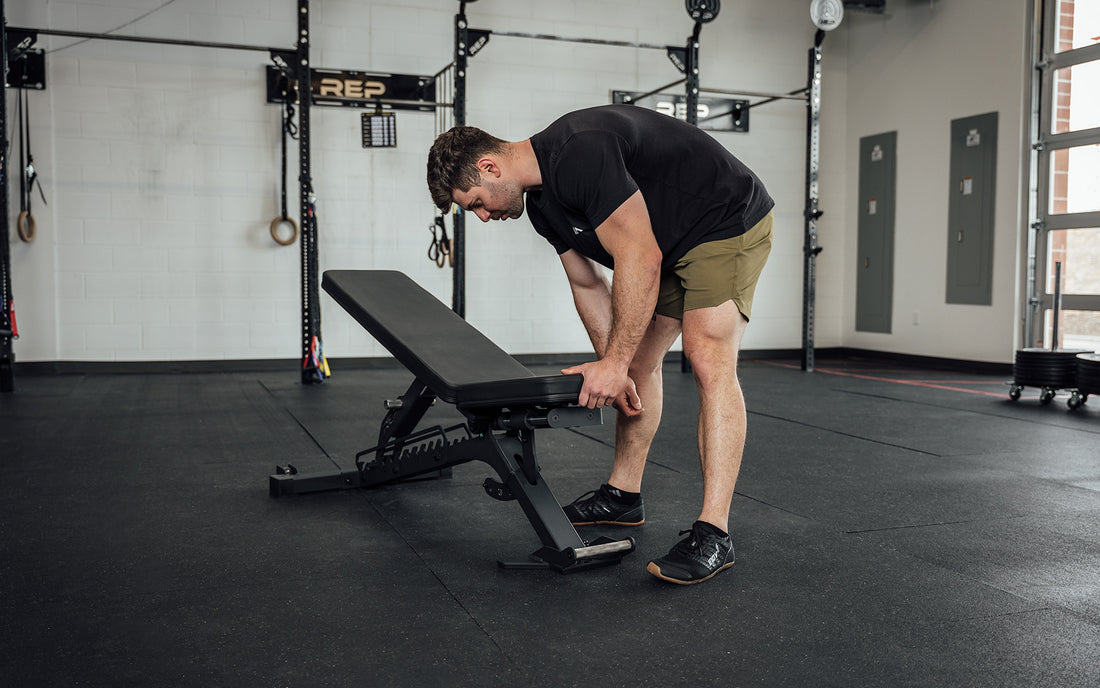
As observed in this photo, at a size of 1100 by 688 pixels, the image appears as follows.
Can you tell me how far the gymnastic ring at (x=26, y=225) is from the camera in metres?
5.54

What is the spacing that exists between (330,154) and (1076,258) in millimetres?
5305

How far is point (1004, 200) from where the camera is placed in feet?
20.3

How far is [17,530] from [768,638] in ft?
6.10

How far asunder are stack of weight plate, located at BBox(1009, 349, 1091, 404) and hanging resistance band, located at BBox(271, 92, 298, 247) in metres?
4.77

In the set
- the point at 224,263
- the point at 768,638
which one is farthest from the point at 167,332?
the point at 768,638

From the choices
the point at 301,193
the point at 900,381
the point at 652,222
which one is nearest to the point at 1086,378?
the point at 900,381

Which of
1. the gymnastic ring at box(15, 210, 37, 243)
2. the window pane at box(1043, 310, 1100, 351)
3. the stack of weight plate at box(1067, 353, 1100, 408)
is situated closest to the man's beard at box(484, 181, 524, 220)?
the stack of weight plate at box(1067, 353, 1100, 408)

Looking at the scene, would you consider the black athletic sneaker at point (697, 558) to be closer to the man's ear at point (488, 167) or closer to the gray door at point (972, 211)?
the man's ear at point (488, 167)

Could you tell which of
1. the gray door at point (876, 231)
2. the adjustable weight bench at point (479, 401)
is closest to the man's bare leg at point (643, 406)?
the adjustable weight bench at point (479, 401)

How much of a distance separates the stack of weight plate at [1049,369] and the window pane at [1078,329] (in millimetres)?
1071

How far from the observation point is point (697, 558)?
1819mm

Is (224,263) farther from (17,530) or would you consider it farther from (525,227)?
(17,530)

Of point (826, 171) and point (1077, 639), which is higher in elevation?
point (826, 171)

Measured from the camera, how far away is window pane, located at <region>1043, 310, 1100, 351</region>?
18.8 ft
